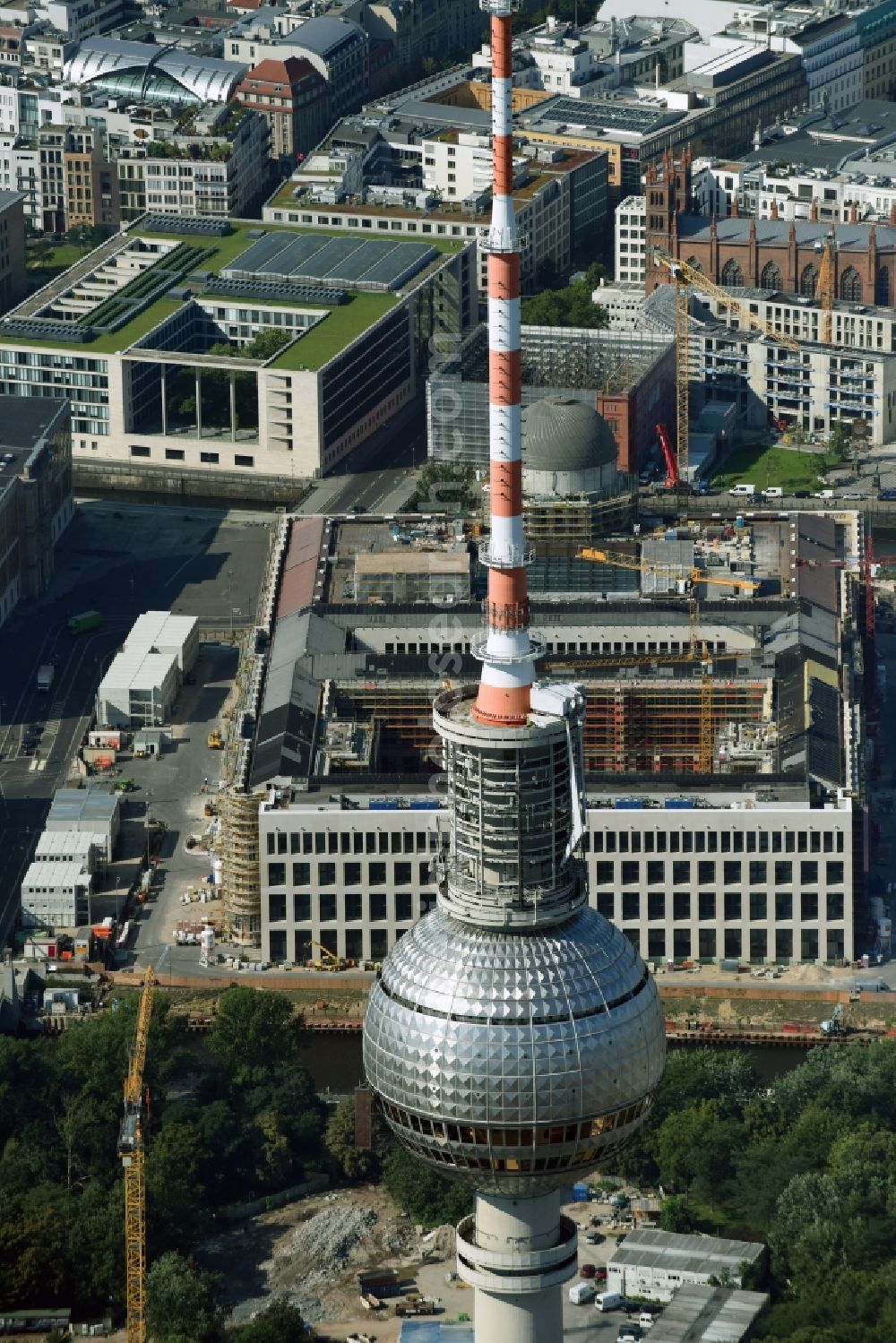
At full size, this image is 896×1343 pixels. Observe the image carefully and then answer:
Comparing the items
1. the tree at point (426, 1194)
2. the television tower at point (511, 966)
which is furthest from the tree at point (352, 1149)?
the television tower at point (511, 966)

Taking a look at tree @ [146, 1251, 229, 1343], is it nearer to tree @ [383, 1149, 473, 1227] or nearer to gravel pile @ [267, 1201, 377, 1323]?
gravel pile @ [267, 1201, 377, 1323]

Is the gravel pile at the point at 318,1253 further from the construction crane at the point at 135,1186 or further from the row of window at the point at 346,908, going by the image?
the row of window at the point at 346,908

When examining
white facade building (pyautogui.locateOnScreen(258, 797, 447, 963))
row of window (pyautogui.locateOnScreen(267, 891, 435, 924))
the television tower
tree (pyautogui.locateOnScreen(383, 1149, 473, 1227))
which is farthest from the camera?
row of window (pyautogui.locateOnScreen(267, 891, 435, 924))

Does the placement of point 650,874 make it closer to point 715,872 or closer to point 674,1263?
point 715,872

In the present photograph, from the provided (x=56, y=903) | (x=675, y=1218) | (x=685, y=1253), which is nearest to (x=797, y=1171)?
(x=675, y=1218)

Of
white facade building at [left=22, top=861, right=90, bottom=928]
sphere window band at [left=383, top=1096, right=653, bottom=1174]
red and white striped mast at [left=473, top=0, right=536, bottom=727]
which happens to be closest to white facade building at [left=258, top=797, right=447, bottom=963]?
white facade building at [left=22, top=861, right=90, bottom=928]

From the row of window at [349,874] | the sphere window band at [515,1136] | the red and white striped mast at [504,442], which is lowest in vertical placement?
the row of window at [349,874]
